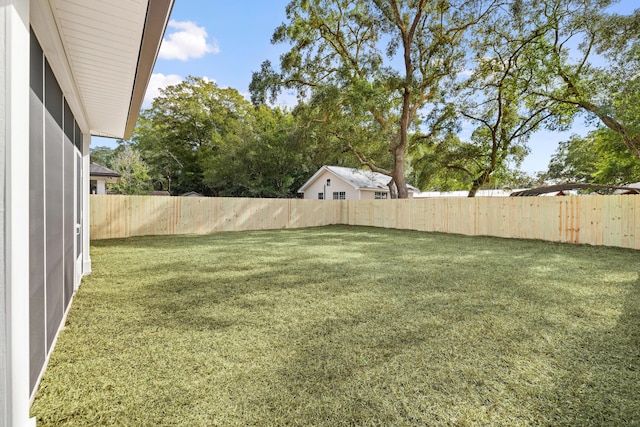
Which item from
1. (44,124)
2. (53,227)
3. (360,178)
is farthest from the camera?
(360,178)

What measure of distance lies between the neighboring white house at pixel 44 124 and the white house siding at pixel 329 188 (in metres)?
15.6

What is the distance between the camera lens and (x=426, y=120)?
13.1 meters

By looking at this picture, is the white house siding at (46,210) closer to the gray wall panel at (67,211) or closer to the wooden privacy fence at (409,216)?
the gray wall panel at (67,211)

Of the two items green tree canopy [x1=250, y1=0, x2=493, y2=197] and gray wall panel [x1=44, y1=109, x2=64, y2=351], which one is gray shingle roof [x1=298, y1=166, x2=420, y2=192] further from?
gray wall panel [x1=44, y1=109, x2=64, y2=351]

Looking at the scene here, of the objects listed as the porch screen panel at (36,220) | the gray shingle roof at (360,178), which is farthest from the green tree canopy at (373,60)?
the porch screen panel at (36,220)

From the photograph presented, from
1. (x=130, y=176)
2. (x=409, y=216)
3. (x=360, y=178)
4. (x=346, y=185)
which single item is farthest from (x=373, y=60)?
(x=130, y=176)

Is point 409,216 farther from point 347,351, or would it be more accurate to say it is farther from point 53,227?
point 53,227

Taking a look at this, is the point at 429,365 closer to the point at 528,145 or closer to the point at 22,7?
the point at 22,7

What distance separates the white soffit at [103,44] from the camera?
1.58 metres

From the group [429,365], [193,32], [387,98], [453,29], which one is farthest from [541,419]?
[193,32]

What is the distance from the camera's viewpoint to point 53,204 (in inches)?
77.5

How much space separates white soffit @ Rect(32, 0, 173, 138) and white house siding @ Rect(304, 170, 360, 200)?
1574cm

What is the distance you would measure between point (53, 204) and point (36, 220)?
60 cm

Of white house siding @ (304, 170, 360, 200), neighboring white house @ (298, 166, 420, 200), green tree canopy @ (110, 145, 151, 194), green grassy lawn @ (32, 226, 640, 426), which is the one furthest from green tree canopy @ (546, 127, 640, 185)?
green tree canopy @ (110, 145, 151, 194)
